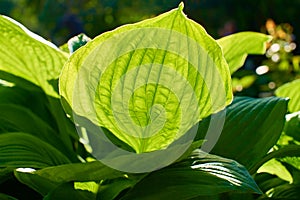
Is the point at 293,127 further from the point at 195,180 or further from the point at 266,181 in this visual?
the point at 195,180

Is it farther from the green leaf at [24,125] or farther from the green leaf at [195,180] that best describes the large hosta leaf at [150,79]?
the green leaf at [24,125]

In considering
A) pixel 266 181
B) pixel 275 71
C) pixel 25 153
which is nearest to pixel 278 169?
pixel 266 181

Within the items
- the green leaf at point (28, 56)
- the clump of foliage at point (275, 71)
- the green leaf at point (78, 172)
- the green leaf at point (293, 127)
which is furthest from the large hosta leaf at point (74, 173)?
the clump of foliage at point (275, 71)

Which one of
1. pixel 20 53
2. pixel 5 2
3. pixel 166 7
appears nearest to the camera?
pixel 20 53

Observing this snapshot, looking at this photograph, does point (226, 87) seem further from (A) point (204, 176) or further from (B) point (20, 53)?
(B) point (20, 53)

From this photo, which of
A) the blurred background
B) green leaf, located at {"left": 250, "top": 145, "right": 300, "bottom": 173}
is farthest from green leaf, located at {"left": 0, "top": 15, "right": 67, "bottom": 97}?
the blurred background

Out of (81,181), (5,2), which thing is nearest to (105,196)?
(81,181)
